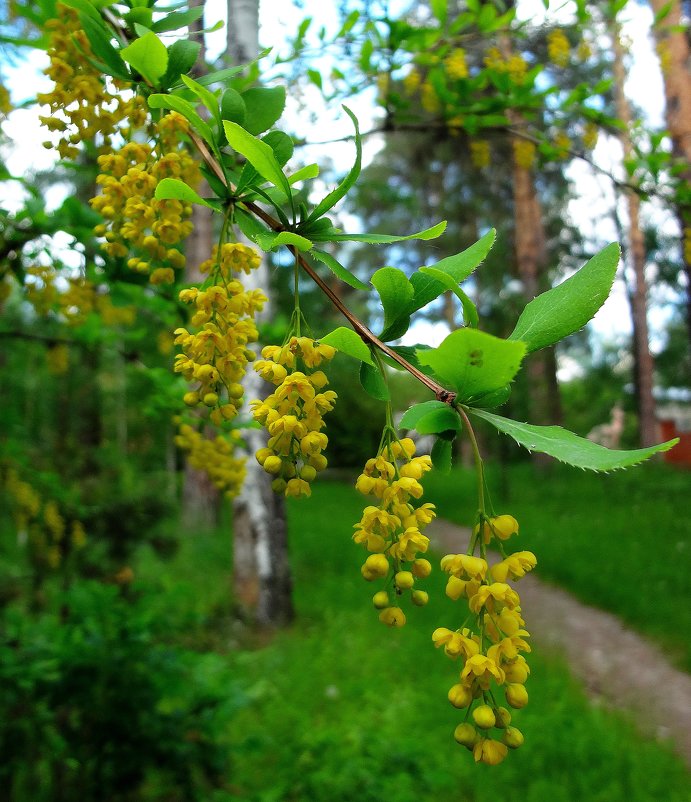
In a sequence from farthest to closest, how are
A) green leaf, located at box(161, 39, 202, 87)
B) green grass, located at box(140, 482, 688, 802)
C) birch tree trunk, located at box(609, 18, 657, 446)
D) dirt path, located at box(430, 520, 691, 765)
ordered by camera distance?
birch tree trunk, located at box(609, 18, 657, 446) < dirt path, located at box(430, 520, 691, 765) < green grass, located at box(140, 482, 688, 802) < green leaf, located at box(161, 39, 202, 87)

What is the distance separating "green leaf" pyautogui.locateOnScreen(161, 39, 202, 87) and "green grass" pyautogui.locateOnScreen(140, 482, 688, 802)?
2092mm

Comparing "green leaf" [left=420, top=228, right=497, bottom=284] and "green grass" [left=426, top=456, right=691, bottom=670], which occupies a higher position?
"green leaf" [left=420, top=228, right=497, bottom=284]

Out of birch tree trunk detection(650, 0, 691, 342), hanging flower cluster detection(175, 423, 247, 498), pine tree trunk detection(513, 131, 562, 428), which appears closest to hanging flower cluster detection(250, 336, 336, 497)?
hanging flower cluster detection(175, 423, 247, 498)

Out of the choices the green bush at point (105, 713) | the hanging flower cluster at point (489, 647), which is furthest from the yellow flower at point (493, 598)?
the green bush at point (105, 713)

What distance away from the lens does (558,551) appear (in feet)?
20.7

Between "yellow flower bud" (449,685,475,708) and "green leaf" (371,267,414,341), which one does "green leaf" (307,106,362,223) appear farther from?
"yellow flower bud" (449,685,475,708)

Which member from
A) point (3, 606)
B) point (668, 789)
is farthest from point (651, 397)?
point (3, 606)

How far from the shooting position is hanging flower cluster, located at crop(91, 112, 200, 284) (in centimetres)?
85

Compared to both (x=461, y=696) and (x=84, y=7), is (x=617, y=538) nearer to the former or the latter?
(x=461, y=696)

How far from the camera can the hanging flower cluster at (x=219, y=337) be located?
0.76 m

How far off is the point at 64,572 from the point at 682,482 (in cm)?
833

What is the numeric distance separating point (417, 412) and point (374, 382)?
5 centimetres

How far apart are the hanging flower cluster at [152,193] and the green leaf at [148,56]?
66 millimetres

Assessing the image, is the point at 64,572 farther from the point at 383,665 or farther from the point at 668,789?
the point at 668,789
